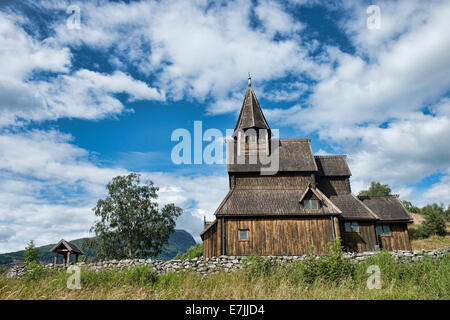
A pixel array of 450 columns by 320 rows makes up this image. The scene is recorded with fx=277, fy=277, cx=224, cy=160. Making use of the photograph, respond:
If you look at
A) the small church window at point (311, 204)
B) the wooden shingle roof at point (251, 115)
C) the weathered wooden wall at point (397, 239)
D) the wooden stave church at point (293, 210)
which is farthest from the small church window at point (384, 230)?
the wooden shingle roof at point (251, 115)

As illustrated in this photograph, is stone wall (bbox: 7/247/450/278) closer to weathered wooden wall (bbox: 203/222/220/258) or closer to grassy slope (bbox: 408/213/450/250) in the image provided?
weathered wooden wall (bbox: 203/222/220/258)

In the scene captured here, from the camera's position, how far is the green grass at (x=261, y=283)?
368 inches

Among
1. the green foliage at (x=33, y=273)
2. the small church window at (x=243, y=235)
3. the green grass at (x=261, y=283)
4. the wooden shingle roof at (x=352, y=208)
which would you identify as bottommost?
the green grass at (x=261, y=283)

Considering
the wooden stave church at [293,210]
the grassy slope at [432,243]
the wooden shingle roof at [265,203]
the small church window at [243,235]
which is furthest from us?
the grassy slope at [432,243]

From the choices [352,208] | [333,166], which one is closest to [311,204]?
[352,208]

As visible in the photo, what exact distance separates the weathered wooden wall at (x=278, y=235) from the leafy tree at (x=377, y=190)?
5088 cm

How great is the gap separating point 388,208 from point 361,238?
223 inches

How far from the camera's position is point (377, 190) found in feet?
216

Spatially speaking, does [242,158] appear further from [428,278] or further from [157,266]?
[428,278]

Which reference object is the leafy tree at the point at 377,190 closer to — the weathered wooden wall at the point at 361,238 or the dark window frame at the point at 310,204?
the weathered wooden wall at the point at 361,238

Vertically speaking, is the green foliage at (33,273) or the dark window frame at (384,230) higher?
the dark window frame at (384,230)

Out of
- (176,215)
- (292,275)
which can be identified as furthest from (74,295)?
(176,215)
